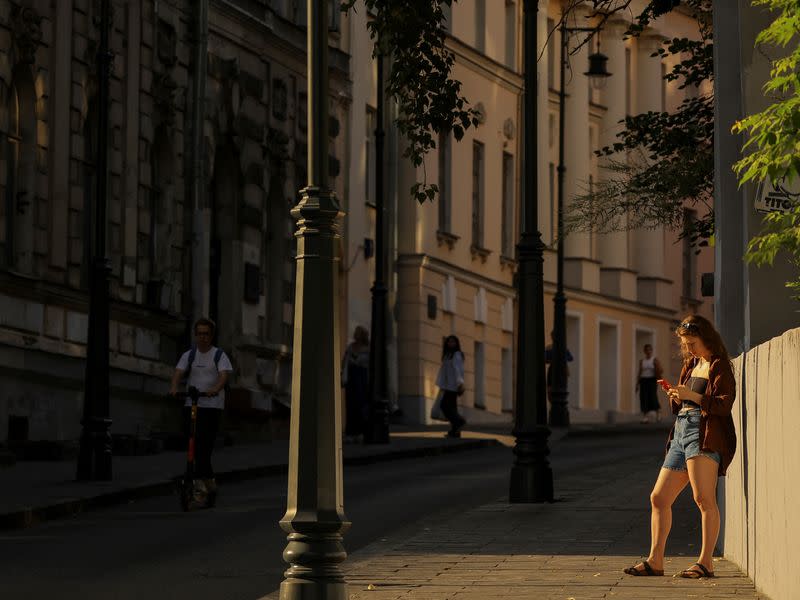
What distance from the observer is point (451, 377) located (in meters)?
35.8

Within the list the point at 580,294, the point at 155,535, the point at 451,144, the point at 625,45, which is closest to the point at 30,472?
the point at 155,535

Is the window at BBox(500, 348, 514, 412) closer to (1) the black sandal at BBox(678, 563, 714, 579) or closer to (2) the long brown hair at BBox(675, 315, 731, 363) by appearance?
(1) the black sandal at BBox(678, 563, 714, 579)

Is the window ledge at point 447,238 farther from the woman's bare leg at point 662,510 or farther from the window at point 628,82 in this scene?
the woman's bare leg at point 662,510

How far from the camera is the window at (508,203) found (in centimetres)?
5309

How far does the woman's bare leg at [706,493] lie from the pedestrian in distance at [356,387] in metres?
20.0

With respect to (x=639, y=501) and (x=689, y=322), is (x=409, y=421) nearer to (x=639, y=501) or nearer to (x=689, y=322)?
(x=639, y=501)

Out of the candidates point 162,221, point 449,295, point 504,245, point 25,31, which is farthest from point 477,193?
point 25,31

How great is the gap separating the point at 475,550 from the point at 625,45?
47719mm

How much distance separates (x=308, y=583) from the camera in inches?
424

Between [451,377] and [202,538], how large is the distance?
1866 cm

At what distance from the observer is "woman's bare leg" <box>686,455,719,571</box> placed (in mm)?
13375

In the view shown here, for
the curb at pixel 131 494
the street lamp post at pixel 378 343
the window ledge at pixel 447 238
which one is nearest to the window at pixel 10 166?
the curb at pixel 131 494

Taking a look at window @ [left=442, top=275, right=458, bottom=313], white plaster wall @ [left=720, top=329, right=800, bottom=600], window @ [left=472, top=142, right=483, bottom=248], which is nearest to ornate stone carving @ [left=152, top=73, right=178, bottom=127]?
window @ [left=442, top=275, right=458, bottom=313]

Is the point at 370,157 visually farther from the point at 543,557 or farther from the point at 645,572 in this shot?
the point at 645,572
